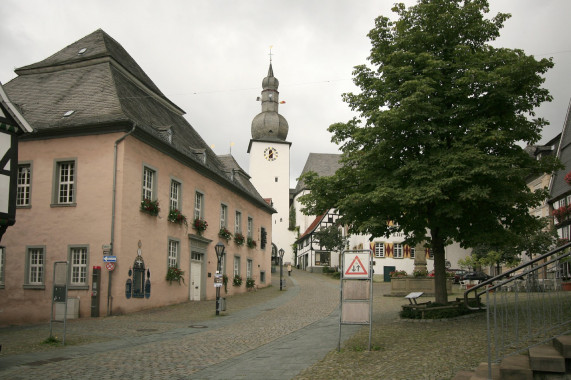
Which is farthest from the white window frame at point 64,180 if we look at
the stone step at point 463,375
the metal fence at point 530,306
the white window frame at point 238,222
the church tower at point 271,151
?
the church tower at point 271,151

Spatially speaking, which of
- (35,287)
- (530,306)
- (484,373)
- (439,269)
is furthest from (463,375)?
(35,287)

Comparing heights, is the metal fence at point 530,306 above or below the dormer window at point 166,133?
below

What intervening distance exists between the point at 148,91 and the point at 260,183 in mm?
48596

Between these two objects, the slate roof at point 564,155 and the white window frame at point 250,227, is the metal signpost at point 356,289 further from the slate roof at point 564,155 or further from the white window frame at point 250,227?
the white window frame at point 250,227

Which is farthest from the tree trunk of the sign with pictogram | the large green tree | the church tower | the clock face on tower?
the clock face on tower

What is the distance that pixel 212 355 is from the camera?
11.3 metres

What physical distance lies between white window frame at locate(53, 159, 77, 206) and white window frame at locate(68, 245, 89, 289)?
189 cm

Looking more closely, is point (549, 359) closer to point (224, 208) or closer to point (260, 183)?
point (224, 208)

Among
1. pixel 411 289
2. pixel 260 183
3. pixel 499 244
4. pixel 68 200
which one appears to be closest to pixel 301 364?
pixel 499 244

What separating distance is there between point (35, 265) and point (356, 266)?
14.7m

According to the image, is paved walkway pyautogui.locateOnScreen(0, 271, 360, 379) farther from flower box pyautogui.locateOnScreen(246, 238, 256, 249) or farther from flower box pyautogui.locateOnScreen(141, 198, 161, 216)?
flower box pyautogui.locateOnScreen(246, 238, 256, 249)

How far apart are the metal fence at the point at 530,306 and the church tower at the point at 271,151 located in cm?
6814

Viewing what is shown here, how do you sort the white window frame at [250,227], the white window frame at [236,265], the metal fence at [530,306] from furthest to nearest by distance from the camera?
1. the white window frame at [250,227]
2. the white window frame at [236,265]
3. the metal fence at [530,306]

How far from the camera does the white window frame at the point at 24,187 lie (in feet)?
70.2
